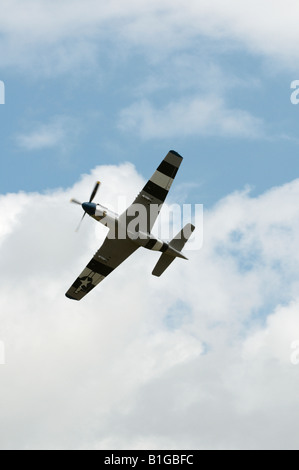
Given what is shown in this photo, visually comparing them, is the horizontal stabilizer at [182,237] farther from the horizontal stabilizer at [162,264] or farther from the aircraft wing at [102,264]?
the aircraft wing at [102,264]

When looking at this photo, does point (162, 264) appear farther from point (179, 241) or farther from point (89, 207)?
point (89, 207)

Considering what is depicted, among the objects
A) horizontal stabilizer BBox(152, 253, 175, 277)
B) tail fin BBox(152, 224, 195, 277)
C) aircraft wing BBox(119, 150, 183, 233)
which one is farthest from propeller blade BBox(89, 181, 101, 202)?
horizontal stabilizer BBox(152, 253, 175, 277)

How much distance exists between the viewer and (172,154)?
151 ft

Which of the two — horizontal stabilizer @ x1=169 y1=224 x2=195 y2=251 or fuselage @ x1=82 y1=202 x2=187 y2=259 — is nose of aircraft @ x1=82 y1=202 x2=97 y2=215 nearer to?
fuselage @ x1=82 y1=202 x2=187 y2=259

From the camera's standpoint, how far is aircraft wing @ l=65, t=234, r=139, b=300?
48.7 meters

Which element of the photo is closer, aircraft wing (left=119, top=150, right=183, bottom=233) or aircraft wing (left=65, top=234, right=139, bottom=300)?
aircraft wing (left=119, top=150, right=183, bottom=233)

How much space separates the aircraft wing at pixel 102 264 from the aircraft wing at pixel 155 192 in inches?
76.2

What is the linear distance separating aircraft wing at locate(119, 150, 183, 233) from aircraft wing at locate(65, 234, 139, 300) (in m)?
1.94

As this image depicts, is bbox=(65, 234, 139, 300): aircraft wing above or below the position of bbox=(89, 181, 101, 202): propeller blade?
below

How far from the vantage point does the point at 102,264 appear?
50.6 metres

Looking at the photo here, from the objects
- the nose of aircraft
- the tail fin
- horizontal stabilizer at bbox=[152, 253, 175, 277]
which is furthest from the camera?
horizontal stabilizer at bbox=[152, 253, 175, 277]

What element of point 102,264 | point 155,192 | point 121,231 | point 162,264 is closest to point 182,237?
point 162,264
